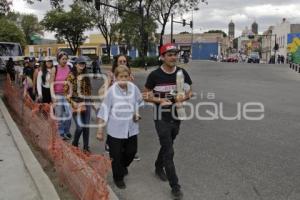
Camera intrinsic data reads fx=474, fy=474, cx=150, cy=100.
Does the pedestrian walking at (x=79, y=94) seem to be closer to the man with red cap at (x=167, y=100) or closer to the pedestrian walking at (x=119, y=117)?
the pedestrian walking at (x=119, y=117)

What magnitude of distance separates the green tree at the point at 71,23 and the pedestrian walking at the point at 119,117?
53735 millimetres

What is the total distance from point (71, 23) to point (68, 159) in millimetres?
56462

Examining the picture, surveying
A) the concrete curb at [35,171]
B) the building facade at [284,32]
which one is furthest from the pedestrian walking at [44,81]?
the building facade at [284,32]

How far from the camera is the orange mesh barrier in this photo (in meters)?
4.53

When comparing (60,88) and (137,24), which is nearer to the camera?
(60,88)

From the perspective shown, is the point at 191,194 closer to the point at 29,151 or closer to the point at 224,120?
the point at 29,151

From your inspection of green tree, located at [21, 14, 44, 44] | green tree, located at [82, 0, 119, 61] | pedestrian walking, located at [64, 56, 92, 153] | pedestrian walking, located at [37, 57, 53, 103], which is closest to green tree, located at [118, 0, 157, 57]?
green tree, located at [82, 0, 119, 61]

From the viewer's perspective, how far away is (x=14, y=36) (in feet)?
274

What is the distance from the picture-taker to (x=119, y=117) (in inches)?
232

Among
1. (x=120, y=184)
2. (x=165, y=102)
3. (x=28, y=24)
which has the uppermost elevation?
(x=28, y=24)

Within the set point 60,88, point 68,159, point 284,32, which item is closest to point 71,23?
point 284,32

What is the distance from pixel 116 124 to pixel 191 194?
1255mm

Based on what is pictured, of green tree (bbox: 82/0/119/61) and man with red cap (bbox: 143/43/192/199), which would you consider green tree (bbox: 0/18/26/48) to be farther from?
man with red cap (bbox: 143/43/192/199)

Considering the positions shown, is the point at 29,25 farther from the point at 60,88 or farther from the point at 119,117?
the point at 119,117
